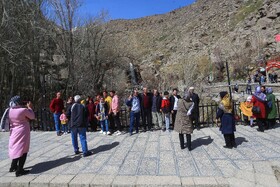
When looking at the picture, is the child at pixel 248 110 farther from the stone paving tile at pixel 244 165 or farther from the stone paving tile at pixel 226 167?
the stone paving tile at pixel 226 167

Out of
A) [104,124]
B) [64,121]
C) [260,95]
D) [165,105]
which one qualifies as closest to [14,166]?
[64,121]

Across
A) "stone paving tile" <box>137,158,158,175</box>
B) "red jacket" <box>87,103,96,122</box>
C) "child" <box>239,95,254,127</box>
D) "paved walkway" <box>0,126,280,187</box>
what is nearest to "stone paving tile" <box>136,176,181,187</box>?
"paved walkway" <box>0,126,280,187</box>

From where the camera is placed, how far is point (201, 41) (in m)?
58.6

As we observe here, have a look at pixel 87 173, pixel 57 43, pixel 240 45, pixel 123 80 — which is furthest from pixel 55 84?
pixel 240 45

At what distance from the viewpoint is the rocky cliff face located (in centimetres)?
3316

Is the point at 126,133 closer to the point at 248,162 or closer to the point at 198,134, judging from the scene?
the point at 198,134

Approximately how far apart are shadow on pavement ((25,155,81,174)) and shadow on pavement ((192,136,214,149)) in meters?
3.35

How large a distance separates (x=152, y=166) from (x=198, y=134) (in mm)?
3616

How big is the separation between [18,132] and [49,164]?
1179 millimetres

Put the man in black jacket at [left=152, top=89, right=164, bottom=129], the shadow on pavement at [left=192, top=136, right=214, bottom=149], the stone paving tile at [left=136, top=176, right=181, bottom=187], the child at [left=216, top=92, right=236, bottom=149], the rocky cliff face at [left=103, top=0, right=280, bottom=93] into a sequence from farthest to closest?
1. the rocky cliff face at [left=103, top=0, right=280, bottom=93]
2. the man in black jacket at [left=152, top=89, right=164, bottom=129]
3. the shadow on pavement at [left=192, top=136, right=214, bottom=149]
4. the child at [left=216, top=92, right=236, bottom=149]
5. the stone paving tile at [left=136, top=176, right=181, bottom=187]

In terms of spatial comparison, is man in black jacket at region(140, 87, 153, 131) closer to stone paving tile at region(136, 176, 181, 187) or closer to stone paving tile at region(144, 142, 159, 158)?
stone paving tile at region(144, 142, 159, 158)

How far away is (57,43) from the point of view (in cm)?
1675

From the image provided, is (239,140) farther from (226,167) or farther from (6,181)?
(6,181)

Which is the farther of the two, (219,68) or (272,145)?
(219,68)
